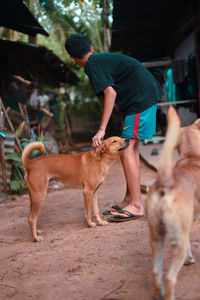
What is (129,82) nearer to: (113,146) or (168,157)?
(113,146)

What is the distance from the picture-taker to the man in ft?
11.9

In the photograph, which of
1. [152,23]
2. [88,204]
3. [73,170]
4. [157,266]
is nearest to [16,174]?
[73,170]

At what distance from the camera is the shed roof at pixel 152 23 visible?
335 inches

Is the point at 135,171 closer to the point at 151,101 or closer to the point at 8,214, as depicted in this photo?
the point at 151,101

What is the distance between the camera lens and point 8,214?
5.10 metres

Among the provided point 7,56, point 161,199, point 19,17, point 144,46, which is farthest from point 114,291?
point 144,46

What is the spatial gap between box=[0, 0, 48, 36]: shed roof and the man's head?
3.37 m

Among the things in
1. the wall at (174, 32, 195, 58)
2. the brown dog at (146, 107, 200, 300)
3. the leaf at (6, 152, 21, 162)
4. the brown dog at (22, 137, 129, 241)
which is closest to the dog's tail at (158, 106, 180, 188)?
the brown dog at (146, 107, 200, 300)

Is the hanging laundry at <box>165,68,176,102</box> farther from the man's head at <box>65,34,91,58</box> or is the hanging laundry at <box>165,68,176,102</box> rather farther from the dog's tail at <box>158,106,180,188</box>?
the dog's tail at <box>158,106,180,188</box>

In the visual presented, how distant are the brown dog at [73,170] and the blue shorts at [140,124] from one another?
132 millimetres

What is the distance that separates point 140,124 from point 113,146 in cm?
47

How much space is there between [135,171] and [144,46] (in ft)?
37.8

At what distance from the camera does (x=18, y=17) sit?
755 centimetres

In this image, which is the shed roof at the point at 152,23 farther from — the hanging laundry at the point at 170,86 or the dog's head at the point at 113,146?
the dog's head at the point at 113,146
